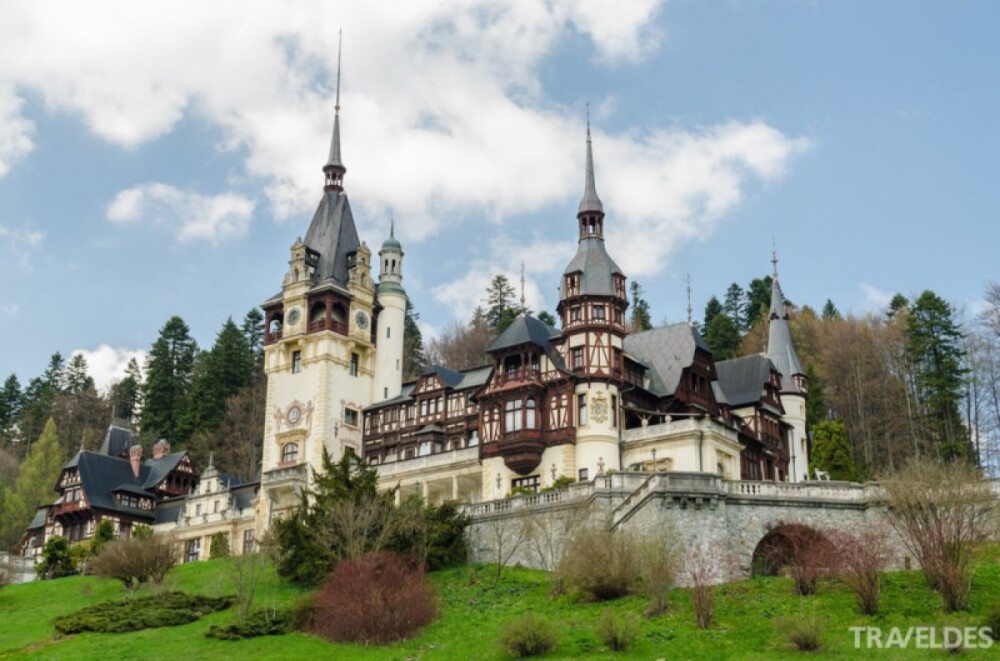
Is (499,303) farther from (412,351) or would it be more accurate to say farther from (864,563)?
(864,563)

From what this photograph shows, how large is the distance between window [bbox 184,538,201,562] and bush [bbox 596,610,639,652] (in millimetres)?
42301

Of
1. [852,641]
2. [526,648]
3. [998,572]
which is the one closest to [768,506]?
[998,572]

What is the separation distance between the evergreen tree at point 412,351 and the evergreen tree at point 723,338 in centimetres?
2301

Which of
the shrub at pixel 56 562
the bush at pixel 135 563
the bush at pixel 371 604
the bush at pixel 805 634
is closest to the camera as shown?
the bush at pixel 805 634

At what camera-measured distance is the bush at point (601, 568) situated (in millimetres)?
36531

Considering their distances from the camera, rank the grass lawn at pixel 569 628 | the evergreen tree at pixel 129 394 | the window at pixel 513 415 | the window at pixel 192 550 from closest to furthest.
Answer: the grass lawn at pixel 569 628 → the window at pixel 513 415 → the window at pixel 192 550 → the evergreen tree at pixel 129 394

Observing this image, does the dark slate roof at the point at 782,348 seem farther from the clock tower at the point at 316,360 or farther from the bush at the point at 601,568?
the bush at the point at 601,568

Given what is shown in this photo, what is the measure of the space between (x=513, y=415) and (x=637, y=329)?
39.8m

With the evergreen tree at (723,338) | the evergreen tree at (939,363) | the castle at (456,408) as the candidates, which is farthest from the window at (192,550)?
the evergreen tree at (939,363)

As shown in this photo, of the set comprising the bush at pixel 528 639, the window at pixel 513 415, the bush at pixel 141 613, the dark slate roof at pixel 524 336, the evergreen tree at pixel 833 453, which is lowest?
the bush at pixel 528 639

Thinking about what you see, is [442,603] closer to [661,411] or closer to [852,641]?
[852,641]

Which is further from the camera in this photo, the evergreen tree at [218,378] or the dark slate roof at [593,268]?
the evergreen tree at [218,378]

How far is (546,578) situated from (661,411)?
1814 centimetres

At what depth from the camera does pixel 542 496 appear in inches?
1800
